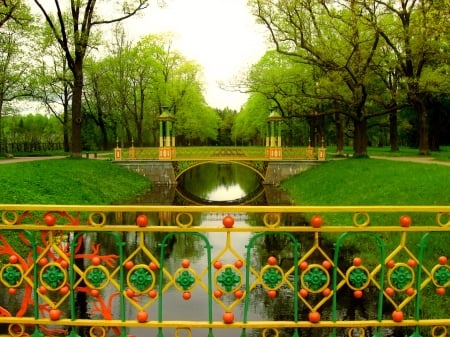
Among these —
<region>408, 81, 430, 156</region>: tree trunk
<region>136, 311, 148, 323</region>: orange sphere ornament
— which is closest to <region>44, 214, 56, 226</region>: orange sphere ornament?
<region>136, 311, 148, 323</region>: orange sphere ornament

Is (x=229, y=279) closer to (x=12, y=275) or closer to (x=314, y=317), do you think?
(x=314, y=317)

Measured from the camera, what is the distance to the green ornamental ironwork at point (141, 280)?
3.95 metres

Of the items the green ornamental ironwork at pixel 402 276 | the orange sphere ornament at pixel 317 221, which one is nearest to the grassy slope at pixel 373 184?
the green ornamental ironwork at pixel 402 276

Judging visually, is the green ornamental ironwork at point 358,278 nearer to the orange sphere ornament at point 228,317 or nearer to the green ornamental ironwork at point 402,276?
the green ornamental ironwork at point 402,276

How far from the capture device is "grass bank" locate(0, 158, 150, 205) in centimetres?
1702

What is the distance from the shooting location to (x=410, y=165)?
2042 cm

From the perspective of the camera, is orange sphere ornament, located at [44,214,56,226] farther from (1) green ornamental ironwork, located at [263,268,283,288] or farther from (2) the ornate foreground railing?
(1) green ornamental ironwork, located at [263,268,283,288]

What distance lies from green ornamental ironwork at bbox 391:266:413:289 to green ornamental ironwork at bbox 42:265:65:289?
3115mm

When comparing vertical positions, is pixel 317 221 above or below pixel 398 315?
above

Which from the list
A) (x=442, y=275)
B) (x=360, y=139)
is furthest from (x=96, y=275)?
(x=360, y=139)

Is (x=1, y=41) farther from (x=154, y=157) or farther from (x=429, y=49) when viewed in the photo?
(x=429, y=49)

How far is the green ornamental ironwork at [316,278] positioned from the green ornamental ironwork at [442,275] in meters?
1.06

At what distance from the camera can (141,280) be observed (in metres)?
3.96

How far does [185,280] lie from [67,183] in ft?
62.9
